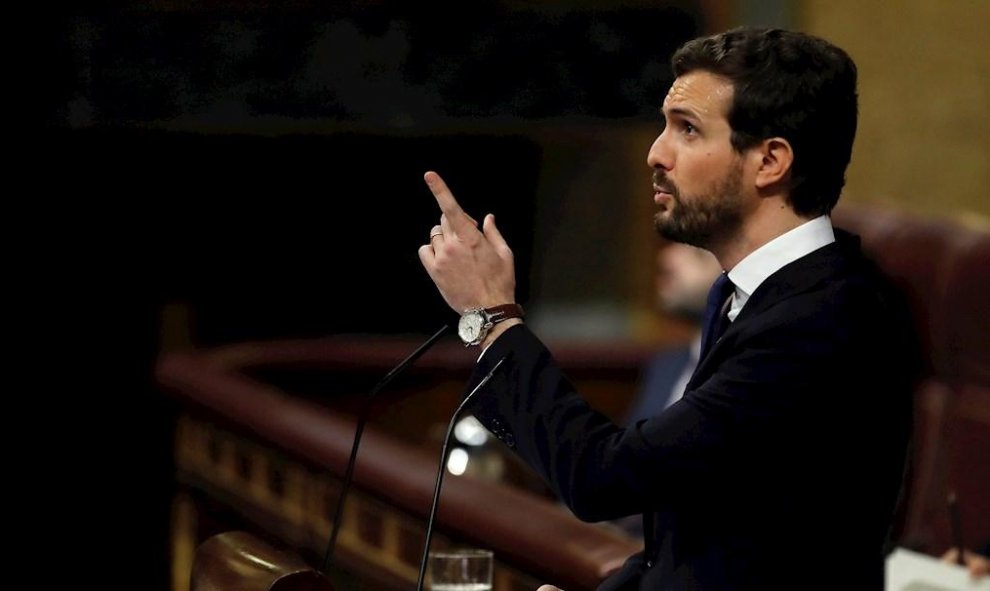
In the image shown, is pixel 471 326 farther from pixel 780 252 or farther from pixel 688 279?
pixel 688 279

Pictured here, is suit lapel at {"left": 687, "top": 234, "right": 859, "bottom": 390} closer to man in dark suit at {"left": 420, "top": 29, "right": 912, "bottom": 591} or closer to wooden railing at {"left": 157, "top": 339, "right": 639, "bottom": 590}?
man in dark suit at {"left": 420, "top": 29, "right": 912, "bottom": 591}

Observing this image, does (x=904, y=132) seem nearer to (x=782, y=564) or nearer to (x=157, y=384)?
(x=157, y=384)

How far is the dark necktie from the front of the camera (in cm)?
136

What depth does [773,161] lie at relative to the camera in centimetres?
129

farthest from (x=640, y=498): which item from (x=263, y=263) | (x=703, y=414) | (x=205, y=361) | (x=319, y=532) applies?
(x=263, y=263)

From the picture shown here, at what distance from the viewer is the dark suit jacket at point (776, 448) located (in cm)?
121

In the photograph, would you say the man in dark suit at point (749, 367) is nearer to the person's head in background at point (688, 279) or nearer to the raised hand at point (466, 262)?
the raised hand at point (466, 262)

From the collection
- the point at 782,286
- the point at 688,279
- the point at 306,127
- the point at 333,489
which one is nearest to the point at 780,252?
the point at 782,286

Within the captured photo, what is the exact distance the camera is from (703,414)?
1214mm

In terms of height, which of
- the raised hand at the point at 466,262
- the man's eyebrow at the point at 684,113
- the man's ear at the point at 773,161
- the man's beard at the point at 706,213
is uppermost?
the man's eyebrow at the point at 684,113

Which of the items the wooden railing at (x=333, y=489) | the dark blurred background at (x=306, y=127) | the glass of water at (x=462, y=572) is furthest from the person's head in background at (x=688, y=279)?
the glass of water at (x=462, y=572)

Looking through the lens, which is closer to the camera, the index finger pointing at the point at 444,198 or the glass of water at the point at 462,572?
the index finger pointing at the point at 444,198

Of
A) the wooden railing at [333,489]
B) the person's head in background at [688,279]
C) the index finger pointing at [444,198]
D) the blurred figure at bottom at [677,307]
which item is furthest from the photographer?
the person's head in background at [688,279]

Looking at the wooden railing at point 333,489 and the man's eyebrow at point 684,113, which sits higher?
the man's eyebrow at point 684,113
